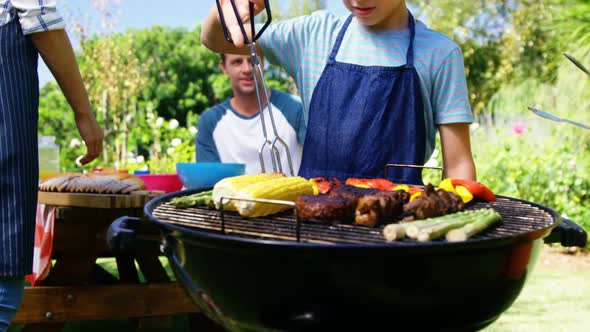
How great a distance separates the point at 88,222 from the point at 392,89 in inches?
63.6

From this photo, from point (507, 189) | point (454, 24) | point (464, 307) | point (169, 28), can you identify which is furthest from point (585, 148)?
point (169, 28)

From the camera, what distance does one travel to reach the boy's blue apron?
2.24 m

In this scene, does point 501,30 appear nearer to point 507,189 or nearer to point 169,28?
point 169,28

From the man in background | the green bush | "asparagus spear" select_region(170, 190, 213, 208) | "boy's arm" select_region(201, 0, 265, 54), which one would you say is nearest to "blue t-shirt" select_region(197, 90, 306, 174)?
the man in background

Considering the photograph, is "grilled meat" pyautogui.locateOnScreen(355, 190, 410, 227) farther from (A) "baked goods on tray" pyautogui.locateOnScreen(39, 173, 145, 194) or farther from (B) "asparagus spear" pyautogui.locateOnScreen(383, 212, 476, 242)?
(A) "baked goods on tray" pyautogui.locateOnScreen(39, 173, 145, 194)

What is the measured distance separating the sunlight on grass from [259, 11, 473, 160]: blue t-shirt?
1.87 metres

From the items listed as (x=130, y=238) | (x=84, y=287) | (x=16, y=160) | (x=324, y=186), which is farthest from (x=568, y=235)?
(x=84, y=287)

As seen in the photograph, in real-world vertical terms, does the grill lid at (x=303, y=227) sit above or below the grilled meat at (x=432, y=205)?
below

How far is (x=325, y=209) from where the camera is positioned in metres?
1.49

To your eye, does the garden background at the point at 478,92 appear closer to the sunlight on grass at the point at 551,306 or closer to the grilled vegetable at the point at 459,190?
the sunlight on grass at the point at 551,306

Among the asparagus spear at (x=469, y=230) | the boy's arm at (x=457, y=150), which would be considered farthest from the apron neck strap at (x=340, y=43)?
the asparagus spear at (x=469, y=230)

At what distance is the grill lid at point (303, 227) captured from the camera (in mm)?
1360

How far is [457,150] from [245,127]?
89.3 inches

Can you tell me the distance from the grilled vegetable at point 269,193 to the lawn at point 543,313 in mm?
2754
